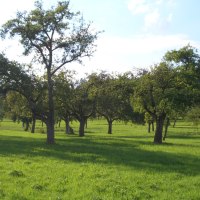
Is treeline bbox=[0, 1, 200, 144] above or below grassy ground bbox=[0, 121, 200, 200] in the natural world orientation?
above

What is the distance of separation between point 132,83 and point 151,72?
2.53 m

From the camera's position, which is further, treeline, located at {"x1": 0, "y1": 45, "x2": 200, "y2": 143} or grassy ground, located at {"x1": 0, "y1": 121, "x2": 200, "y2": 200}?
treeline, located at {"x1": 0, "y1": 45, "x2": 200, "y2": 143}

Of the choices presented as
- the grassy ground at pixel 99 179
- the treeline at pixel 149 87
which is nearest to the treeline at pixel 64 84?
the treeline at pixel 149 87

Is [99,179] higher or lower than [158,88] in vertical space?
lower

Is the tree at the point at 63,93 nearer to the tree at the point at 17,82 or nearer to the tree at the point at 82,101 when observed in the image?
A: the tree at the point at 82,101

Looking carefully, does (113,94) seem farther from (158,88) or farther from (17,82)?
(17,82)

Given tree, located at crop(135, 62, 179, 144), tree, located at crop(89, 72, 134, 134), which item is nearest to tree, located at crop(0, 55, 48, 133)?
tree, located at crop(89, 72, 134, 134)

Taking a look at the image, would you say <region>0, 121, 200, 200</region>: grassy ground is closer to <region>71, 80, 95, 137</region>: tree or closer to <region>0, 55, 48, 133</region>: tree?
<region>0, 55, 48, 133</region>: tree

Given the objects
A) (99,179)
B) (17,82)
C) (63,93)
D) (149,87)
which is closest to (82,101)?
(63,93)

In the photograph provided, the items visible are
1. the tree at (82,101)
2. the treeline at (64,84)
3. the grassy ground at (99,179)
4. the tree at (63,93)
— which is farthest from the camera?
the tree at (82,101)

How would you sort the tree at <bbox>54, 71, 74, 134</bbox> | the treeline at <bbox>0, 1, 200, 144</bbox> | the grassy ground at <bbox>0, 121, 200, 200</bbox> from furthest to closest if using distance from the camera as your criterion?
the tree at <bbox>54, 71, 74, 134</bbox> → the treeline at <bbox>0, 1, 200, 144</bbox> → the grassy ground at <bbox>0, 121, 200, 200</bbox>

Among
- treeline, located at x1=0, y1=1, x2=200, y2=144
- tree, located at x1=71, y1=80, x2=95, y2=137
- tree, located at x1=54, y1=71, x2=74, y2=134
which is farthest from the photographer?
tree, located at x1=71, y1=80, x2=95, y2=137

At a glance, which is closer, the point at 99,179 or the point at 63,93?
the point at 99,179

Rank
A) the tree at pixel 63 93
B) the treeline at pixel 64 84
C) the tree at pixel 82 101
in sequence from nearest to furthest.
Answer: the treeline at pixel 64 84
the tree at pixel 63 93
the tree at pixel 82 101
